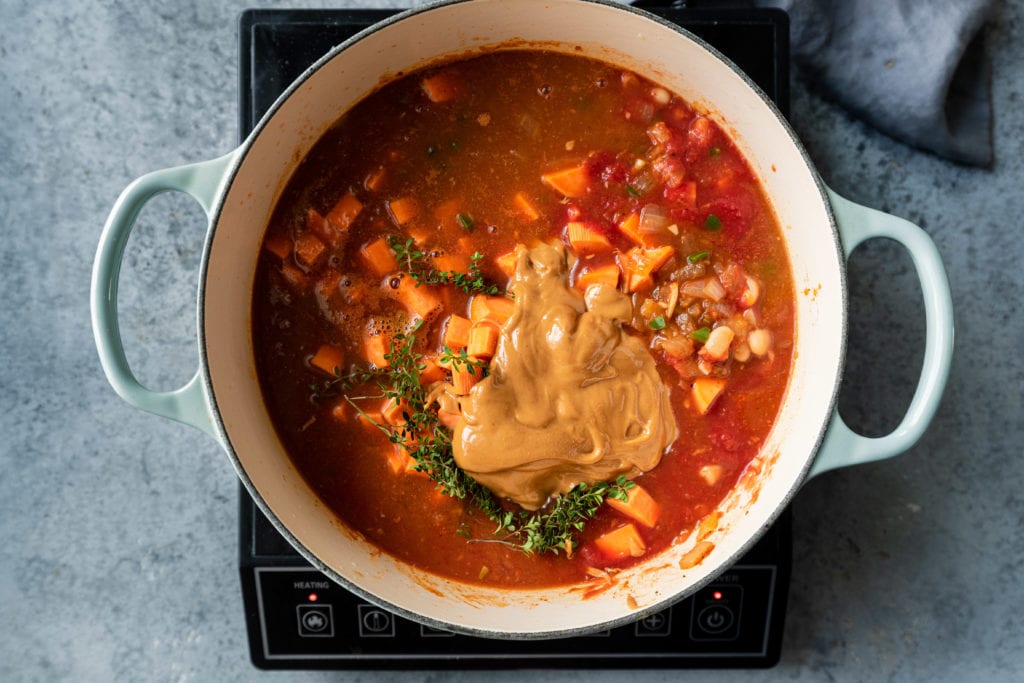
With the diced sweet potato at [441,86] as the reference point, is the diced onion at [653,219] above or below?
below

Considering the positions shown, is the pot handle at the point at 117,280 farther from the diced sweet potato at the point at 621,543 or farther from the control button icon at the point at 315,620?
the diced sweet potato at the point at 621,543

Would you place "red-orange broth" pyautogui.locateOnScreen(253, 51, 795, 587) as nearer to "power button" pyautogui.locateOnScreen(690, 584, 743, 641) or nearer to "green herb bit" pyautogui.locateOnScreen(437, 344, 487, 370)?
"green herb bit" pyautogui.locateOnScreen(437, 344, 487, 370)

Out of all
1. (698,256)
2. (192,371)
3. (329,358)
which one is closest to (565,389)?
(698,256)

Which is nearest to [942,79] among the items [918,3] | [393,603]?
[918,3]

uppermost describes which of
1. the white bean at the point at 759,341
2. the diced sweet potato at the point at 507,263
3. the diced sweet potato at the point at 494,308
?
the diced sweet potato at the point at 507,263

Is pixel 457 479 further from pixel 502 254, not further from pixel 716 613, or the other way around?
pixel 716 613

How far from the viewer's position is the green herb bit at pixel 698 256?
7.23 feet

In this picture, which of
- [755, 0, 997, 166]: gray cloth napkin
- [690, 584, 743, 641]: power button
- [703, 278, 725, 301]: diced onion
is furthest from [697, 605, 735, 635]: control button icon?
[755, 0, 997, 166]: gray cloth napkin

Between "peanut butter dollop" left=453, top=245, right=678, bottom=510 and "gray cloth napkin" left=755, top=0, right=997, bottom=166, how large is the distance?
87 cm

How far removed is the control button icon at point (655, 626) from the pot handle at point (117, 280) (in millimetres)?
1148

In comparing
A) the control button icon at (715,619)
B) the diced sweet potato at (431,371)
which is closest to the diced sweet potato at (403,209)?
the diced sweet potato at (431,371)

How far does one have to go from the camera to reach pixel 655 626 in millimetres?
2318

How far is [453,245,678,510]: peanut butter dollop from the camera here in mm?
2160

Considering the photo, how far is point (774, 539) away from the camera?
227 centimetres
